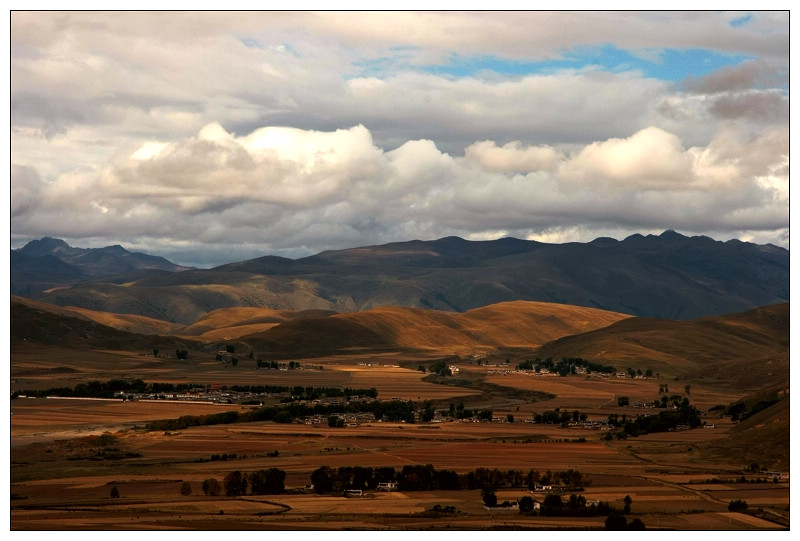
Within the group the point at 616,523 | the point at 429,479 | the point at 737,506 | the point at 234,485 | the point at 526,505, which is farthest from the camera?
the point at 429,479

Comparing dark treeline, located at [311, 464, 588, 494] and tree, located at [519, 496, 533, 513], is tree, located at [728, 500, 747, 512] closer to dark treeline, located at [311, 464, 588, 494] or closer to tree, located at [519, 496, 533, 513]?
dark treeline, located at [311, 464, 588, 494]

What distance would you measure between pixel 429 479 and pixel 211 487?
29.1 meters

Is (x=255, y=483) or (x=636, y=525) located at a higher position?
(x=255, y=483)

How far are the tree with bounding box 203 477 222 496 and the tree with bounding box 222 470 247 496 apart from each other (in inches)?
37.9

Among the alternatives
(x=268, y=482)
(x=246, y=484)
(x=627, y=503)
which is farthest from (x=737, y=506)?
(x=246, y=484)

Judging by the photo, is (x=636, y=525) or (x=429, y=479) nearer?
(x=636, y=525)

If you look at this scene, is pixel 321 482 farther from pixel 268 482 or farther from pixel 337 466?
pixel 337 466

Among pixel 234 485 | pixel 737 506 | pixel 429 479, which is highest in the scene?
pixel 429 479

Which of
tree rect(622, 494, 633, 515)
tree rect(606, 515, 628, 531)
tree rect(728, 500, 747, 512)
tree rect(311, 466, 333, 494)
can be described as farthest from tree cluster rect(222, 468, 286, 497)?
tree rect(728, 500, 747, 512)

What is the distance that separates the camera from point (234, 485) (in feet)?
437

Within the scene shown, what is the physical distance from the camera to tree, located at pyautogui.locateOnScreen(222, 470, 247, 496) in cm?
13225

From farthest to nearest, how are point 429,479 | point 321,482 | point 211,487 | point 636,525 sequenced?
point 429,479
point 321,482
point 211,487
point 636,525
